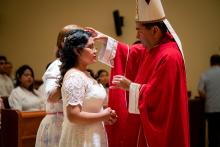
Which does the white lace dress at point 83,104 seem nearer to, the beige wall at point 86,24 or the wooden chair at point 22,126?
the wooden chair at point 22,126

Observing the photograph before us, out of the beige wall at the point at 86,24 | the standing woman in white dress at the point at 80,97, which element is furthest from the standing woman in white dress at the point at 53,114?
the beige wall at the point at 86,24

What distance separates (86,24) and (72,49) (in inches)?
178

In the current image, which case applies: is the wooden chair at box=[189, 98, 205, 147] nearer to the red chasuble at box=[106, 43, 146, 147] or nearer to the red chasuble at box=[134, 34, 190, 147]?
the red chasuble at box=[106, 43, 146, 147]

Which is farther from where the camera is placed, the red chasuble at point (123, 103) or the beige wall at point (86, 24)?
the beige wall at point (86, 24)

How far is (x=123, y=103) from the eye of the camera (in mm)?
Answer: 2789

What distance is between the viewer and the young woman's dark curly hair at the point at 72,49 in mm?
2412

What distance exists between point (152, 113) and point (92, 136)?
1.29 feet

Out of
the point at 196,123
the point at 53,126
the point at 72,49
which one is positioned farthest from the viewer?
the point at 196,123

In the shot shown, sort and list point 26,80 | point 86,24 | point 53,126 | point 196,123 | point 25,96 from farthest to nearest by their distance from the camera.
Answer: point 86,24 → point 196,123 → point 26,80 → point 25,96 → point 53,126

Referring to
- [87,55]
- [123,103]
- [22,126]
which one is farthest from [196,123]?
[87,55]

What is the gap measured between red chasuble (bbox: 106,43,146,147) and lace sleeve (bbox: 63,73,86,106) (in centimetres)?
50

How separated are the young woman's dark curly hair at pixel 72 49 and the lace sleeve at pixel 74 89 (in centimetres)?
12

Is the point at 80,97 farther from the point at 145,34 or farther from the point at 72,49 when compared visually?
the point at 145,34

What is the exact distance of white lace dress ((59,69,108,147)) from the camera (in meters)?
2.30
